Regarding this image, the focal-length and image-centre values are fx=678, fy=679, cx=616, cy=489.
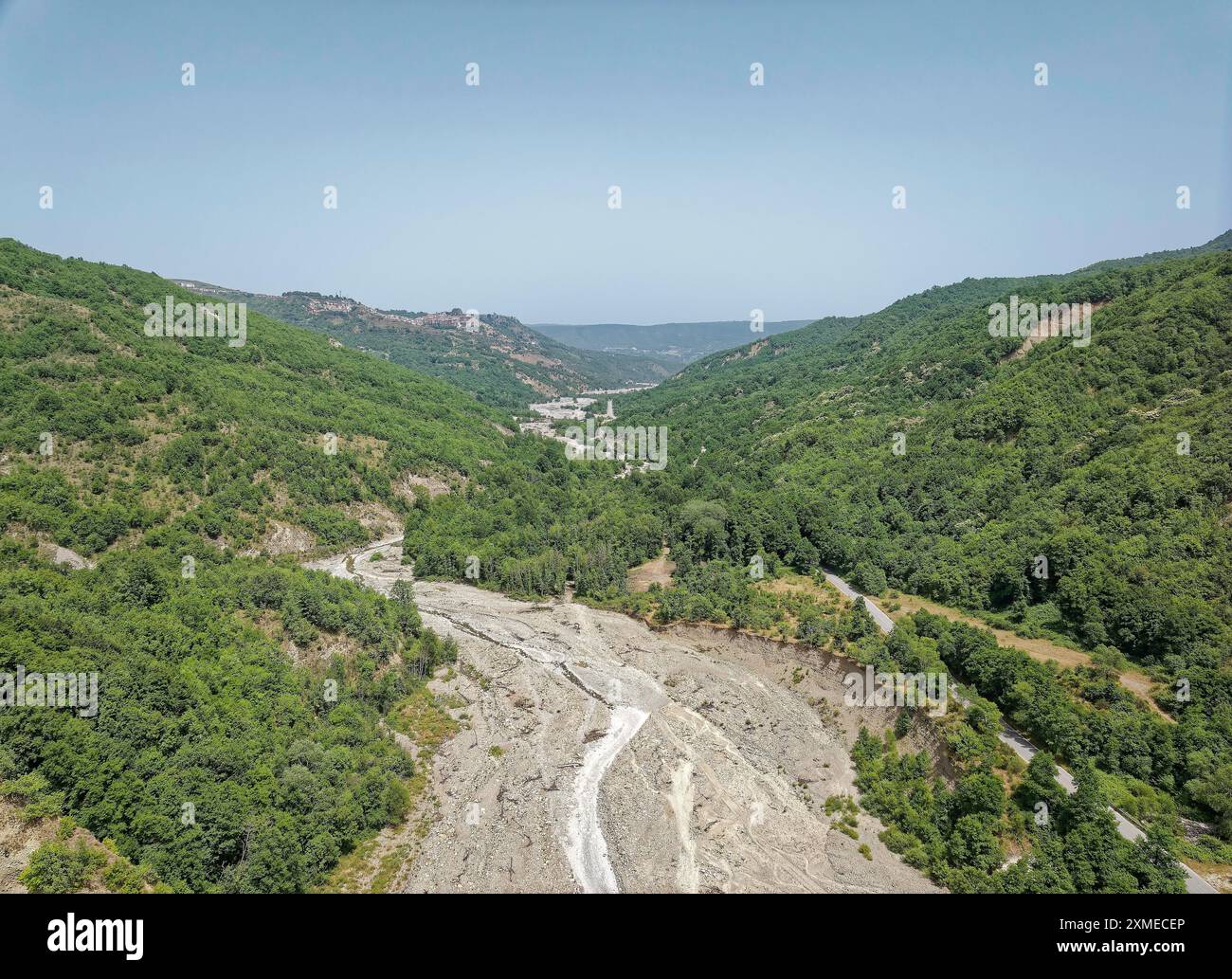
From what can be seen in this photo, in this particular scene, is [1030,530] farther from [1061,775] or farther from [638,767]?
[638,767]

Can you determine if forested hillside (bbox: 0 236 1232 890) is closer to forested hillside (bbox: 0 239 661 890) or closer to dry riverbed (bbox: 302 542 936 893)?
forested hillside (bbox: 0 239 661 890)

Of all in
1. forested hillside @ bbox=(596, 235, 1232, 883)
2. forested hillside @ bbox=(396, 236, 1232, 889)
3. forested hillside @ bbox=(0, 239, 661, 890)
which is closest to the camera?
forested hillside @ bbox=(0, 239, 661, 890)

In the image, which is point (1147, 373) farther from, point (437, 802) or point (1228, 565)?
point (437, 802)

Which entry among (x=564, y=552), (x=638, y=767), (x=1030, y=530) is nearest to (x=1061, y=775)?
(x=638, y=767)

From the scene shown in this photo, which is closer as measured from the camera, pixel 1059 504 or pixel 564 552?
pixel 1059 504

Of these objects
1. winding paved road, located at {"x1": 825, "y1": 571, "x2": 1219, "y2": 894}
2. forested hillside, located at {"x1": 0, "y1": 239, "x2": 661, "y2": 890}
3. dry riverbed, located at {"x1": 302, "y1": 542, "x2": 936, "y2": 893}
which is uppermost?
forested hillside, located at {"x1": 0, "y1": 239, "x2": 661, "y2": 890}

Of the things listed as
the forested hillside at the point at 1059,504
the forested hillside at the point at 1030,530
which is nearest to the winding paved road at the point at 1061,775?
the forested hillside at the point at 1030,530

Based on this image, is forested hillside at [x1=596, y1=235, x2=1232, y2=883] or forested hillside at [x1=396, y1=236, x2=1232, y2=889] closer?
forested hillside at [x1=396, y1=236, x2=1232, y2=889]

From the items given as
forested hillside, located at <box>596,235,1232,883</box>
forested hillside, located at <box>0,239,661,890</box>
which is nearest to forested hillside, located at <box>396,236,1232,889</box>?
forested hillside, located at <box>596,235,1232,883</box>

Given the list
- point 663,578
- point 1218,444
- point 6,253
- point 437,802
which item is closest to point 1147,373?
point 1218,444

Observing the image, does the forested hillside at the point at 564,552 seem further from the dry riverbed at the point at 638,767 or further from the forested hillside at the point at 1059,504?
the dry riverbed at the point at 638,767

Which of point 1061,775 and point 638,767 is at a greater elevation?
point 1061,775
